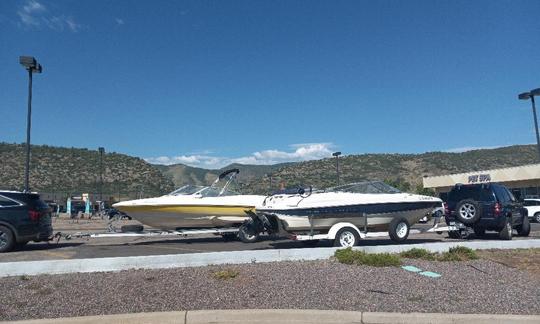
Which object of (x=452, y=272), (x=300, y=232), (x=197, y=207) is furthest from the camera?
(x=197, y=207)

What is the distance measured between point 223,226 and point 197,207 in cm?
109

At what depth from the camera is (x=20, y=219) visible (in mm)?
12828

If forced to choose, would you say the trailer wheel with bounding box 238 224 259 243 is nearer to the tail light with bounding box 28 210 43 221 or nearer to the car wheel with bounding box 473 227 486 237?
the tail light with bounding box 28 210 43 221

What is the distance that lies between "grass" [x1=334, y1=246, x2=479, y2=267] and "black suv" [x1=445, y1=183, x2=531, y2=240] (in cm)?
404

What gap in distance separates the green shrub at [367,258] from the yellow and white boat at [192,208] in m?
5.98

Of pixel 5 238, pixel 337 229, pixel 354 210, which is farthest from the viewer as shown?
pixel 5 238

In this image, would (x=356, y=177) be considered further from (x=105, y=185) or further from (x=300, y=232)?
(x=300, y=232)

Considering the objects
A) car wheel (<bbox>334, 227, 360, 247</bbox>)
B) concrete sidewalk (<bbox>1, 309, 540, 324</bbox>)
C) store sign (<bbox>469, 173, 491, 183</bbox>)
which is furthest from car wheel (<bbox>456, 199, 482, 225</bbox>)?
store sign (<bbox>469, 173, 491, 183</bbox>)

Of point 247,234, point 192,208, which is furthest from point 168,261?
point 192,208

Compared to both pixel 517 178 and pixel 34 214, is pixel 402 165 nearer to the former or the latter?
pixel 517 178

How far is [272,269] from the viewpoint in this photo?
8.67m

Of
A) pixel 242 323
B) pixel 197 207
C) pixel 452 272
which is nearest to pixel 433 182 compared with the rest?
pixel 197 207

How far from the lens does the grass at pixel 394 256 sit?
29.5 ft

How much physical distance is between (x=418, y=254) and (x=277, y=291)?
4058mm
